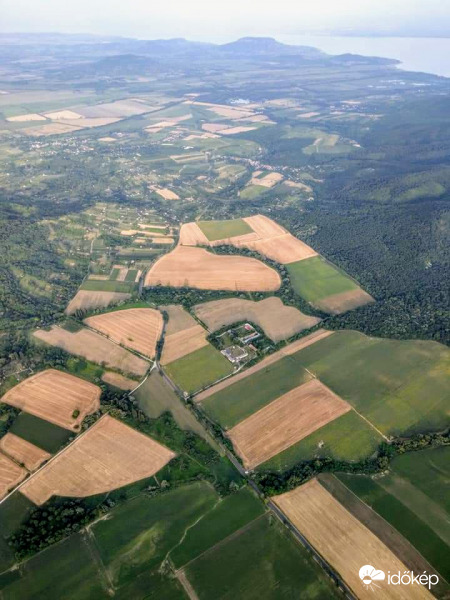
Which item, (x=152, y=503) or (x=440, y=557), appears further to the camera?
(x=152, y=503)

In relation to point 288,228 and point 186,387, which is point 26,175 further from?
point 186,387

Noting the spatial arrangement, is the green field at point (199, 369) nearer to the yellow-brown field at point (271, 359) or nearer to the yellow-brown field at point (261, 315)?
the yellow-brown field at point (271, 359)

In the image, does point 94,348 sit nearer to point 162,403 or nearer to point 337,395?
point 162,403

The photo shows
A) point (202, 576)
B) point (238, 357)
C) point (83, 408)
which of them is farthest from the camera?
point (238, 357)

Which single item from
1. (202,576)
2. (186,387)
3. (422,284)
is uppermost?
(422,284)

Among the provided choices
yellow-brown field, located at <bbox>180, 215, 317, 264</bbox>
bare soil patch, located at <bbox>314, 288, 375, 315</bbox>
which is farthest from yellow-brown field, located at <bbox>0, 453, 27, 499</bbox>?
yellow-brown field, located at <bbox>180, 215, 317, 264</bbox>

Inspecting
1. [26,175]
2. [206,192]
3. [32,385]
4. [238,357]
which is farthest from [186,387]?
[26,175]

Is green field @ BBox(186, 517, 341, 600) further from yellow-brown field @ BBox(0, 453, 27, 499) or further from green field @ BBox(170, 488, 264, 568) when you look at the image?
yellow-brown field @ BBox(0, 453, 27, 499)

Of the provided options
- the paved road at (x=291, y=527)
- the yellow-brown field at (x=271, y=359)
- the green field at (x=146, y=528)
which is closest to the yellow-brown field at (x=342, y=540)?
the paved road at (x=291, y=527)
